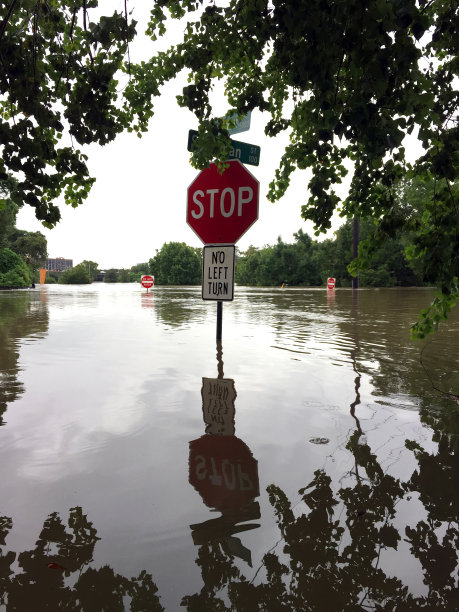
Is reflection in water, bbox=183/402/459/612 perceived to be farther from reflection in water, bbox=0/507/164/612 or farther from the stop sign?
the stop sign

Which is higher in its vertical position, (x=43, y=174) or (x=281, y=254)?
(x=281, y=254)

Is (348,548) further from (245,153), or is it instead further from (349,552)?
(245,153)

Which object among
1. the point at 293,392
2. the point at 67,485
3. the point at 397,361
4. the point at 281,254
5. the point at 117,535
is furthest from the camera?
the point at 281,254

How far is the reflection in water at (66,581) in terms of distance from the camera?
1.62m

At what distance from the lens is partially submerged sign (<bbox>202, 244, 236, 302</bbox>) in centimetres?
720

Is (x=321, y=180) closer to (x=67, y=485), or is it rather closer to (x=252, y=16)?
(x=252, y=16)

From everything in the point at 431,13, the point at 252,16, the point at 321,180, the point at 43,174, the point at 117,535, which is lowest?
the point at 117,535

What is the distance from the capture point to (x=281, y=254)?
278ft

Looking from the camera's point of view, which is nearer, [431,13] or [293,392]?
[431,13]

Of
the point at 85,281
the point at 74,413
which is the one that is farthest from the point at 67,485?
the point at 85,281

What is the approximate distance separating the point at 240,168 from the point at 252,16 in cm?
441

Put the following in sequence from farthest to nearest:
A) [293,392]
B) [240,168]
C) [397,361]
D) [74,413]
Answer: [240,168]
[397,361]
[293,392]
[74,413]

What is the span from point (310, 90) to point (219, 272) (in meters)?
4.11

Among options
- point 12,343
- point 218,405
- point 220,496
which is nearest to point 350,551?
point 220,496
